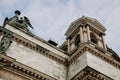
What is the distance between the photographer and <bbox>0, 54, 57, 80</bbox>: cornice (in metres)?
16.2

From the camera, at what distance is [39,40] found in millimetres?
20219

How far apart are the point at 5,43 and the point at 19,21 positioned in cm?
405

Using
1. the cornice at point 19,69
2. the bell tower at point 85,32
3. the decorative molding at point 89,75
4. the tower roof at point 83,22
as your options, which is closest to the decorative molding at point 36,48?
the cornice at point 19,69

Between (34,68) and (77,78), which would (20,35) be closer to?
(34,68)

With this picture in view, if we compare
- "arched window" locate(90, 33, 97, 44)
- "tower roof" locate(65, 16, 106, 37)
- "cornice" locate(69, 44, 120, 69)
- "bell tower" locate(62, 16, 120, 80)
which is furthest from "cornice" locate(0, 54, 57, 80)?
"tower roof" locate(65, 16, 106, 37)

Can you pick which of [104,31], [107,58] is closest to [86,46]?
[107,58]

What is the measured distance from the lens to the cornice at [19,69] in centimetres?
1620

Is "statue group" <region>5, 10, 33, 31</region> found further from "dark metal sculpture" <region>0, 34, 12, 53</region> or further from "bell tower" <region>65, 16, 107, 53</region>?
"bell tower" <region>65, 16, 107, 53</region>

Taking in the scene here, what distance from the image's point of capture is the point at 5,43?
1742 centimetres

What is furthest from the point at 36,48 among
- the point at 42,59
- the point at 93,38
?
the point at 93,38

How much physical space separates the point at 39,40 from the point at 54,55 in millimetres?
1672

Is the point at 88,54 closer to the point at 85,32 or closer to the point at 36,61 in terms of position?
the point at 36,61

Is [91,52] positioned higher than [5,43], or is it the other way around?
[91,52]

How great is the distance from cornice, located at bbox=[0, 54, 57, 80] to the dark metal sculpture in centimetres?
84
